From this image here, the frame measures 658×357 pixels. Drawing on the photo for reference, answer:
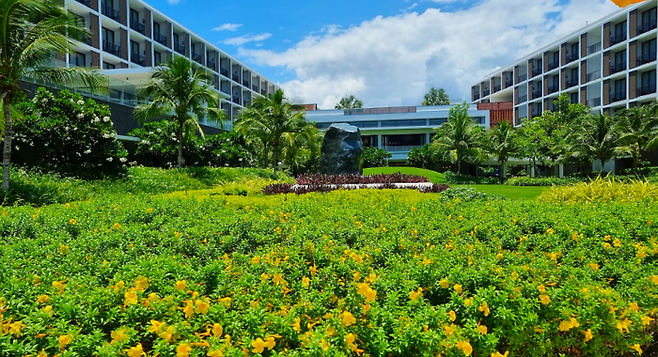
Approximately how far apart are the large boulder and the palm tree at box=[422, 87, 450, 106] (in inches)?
2001

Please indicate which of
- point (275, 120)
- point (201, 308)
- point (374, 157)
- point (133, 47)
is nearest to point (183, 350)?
point (201, 308)

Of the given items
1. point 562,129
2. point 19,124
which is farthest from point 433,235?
point 562,129

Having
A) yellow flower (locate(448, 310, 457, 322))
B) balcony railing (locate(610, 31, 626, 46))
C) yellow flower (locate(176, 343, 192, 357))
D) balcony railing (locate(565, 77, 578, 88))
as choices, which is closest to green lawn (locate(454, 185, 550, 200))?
yellow flower (locate(448, 310, 457, 322))

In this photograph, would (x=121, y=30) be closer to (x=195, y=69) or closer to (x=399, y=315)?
(x=195, y=69)

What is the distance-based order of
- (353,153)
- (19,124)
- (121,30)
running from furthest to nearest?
1. (121,30)
2. (353,153)
3. (19,124)

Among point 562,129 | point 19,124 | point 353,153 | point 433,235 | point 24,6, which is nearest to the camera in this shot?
point 433,235

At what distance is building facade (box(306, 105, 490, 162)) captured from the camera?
155 feet

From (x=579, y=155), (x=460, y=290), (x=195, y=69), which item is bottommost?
(x=460, y=290)

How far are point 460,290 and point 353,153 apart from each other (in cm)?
1659

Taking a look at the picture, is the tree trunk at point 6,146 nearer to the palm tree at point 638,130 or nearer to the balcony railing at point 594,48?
the palm tree at point 638,130

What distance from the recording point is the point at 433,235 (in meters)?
4.09

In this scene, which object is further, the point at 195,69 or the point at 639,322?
the point at 195,69

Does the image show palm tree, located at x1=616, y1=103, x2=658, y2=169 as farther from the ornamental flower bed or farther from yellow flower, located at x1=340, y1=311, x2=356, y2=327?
yellow flower, located at x1=340, y1=311, x2=356, y2=327

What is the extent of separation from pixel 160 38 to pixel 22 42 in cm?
2734
